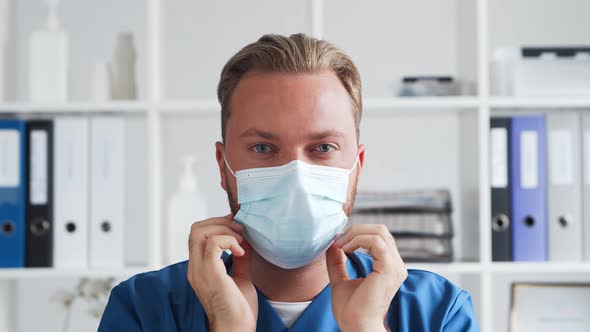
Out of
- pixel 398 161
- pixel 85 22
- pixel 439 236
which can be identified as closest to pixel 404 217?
pixel 439 236

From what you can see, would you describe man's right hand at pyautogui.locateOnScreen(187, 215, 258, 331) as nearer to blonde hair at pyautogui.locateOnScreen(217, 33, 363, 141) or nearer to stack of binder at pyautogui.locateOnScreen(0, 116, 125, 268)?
blonde hair at pyautogui.locateOnScreen(217, 33, 363, 141)

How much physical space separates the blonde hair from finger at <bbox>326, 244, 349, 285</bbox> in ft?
0.74

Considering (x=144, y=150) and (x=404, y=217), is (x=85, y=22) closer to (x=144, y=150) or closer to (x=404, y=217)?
(x=144, y=150)

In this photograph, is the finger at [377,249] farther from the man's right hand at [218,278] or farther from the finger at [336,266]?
the man's right hand at [218,278]

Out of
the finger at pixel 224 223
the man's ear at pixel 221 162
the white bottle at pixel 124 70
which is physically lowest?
the finger at pixel 224 223

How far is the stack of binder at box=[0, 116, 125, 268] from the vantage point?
6.53ft

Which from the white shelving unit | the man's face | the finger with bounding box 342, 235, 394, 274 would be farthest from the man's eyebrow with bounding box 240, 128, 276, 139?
the white shelving unit

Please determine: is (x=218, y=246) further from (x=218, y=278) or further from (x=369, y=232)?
(x=369, y=232)

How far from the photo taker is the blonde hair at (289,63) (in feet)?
4.44

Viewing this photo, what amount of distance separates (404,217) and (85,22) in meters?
1.22

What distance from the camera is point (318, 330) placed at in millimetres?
1345

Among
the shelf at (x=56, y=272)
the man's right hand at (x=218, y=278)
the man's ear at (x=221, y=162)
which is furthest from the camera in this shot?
the shelf at (x=56, y=272)

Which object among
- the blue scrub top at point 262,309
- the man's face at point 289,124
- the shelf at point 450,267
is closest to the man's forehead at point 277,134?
the man's face at point 289,124

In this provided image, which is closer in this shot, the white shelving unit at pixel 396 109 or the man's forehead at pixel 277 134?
the man's forehead at pixel 277 134
